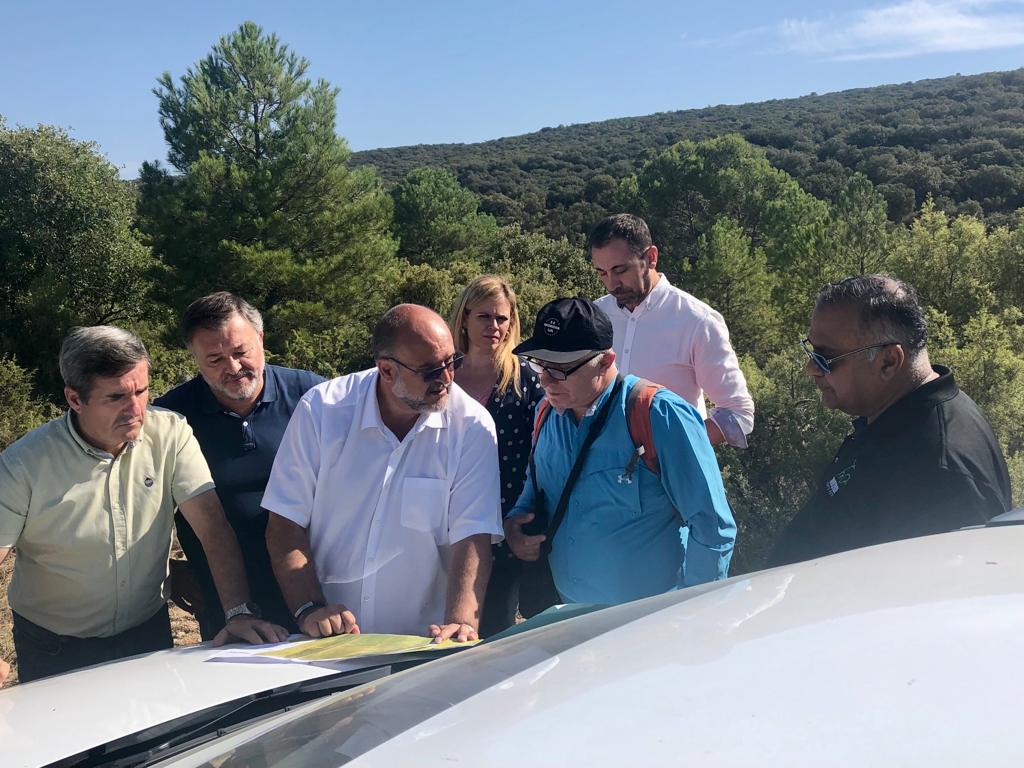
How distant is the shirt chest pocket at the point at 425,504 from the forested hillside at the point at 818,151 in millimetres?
26476

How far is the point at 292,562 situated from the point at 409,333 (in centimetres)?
81

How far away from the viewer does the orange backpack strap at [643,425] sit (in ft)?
8.34

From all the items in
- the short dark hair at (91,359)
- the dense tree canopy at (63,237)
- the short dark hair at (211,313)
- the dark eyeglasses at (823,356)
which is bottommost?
the dark eyeglasses at (823,356)

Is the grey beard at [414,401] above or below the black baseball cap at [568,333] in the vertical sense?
below

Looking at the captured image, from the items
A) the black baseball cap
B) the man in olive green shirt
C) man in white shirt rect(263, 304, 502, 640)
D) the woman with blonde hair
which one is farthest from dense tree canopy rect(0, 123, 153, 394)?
the black baseball cap

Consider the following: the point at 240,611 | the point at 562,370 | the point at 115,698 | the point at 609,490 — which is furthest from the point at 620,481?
the point at 115,698

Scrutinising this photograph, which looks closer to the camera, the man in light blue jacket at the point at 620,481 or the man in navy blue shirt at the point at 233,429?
the man in light blue jacket at the point at 620,481

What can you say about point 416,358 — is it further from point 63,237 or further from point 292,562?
point 63,237

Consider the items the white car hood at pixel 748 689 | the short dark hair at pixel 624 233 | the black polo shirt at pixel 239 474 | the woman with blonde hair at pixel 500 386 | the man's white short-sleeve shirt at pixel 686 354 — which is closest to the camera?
the white car hood at pixel 748 689

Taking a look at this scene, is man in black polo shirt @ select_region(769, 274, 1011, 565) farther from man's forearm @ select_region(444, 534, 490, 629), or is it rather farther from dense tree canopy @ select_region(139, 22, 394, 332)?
dense tree canopy @ select_region(139, 22, 394, 332)

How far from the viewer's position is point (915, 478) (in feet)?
6.72

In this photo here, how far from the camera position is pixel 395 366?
265 centimetres

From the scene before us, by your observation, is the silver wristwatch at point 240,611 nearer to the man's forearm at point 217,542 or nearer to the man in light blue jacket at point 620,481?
the man's forearm at point 217,542

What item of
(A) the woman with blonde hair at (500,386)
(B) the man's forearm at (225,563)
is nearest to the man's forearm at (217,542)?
(B) the man's forearm at (225,563)
